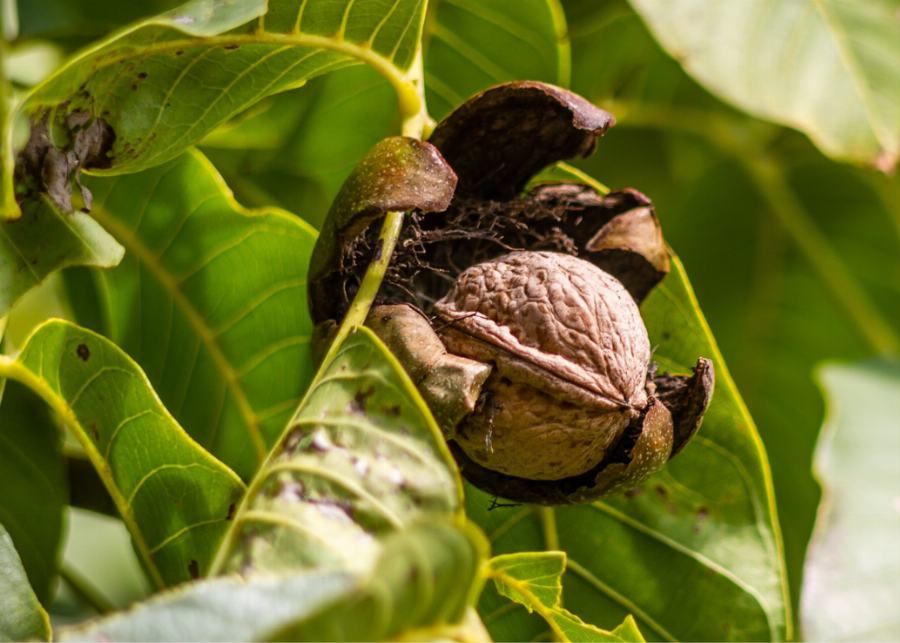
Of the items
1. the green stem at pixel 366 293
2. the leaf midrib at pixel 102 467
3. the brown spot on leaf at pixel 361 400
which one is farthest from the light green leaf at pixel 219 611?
the leaf midrib at pixel 102 467

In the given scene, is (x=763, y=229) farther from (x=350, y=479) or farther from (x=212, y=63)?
(x=350, y=479)

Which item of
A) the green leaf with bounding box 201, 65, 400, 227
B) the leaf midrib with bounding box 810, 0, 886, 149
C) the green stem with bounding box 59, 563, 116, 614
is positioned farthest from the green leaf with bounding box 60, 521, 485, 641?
the leaf midrib with bounding box 810, 0, 886, 149

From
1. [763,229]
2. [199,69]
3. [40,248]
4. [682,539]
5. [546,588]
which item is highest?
[199,69]

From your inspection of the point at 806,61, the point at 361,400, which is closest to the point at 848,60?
the point at 806,61

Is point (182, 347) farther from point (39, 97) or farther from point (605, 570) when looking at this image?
point (605, 570)

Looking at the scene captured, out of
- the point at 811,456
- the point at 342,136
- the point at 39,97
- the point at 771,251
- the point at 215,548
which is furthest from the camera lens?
the point at 771,251

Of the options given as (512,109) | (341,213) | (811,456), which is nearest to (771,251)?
(811,456)
